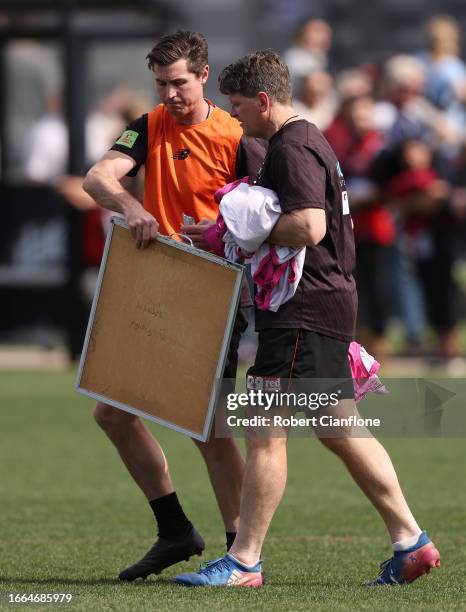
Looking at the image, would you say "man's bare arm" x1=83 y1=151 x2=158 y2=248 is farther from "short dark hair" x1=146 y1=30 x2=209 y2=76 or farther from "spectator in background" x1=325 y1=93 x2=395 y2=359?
"spectator in background" x1=325 y1=93 x2=395 y2=359

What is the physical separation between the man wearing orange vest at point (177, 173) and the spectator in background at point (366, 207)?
7549 mm

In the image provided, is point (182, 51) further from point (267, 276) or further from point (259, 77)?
point (267, 276)

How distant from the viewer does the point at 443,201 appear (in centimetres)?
1414

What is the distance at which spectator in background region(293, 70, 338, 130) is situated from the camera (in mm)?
14086

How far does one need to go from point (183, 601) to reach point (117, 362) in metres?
0.99

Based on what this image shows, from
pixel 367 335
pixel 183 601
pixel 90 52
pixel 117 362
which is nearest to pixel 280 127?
pixel 117 362

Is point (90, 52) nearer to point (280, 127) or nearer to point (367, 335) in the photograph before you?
point (367, 335)

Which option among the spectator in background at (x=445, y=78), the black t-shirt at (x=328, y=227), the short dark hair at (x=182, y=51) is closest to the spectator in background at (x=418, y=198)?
the spectator in background at (x=445, y=78)

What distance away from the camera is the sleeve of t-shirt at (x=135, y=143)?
6.21 meters

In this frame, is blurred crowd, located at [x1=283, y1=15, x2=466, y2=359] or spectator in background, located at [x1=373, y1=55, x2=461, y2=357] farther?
spectator in background, located at [x1=373, y1=55, x2=461, y2=357]

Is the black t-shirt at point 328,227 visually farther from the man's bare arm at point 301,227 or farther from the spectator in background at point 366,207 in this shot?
the spectator in background at point 366,207

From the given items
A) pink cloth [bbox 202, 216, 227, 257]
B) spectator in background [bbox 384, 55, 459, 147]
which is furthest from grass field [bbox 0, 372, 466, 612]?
spectator in background [bbox 384, 55, 459, 147]

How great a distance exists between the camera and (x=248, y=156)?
6.21 m

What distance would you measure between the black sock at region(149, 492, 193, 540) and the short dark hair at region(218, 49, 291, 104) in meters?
1.70
